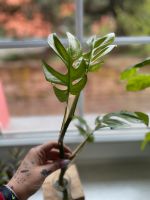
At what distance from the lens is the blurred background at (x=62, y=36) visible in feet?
4.52

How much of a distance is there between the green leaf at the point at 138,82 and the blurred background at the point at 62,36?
1.22 ft

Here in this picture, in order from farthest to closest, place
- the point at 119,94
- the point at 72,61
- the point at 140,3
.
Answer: the point at 119,94 < the point at 140,3 < the point at 72,61

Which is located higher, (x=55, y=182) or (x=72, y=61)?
(x=72, y=61)

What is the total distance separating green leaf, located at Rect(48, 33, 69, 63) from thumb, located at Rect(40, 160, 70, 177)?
28 centimetres

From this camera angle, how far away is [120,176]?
1097 mm

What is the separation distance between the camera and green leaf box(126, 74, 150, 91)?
0.83 m

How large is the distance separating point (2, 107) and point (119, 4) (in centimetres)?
60

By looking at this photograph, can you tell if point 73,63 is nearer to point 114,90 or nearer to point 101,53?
point 101,53

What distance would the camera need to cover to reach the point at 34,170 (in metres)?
0.80

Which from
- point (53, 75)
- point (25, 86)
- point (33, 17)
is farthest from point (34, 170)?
point (25, 86)

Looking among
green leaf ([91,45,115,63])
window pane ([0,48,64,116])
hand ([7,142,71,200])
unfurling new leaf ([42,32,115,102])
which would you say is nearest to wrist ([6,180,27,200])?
hand ([7,142,71,200])

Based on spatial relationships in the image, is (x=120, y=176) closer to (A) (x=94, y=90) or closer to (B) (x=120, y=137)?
(B) (x=120, y=137)

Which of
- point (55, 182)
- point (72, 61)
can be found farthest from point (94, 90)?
point (72, 61)

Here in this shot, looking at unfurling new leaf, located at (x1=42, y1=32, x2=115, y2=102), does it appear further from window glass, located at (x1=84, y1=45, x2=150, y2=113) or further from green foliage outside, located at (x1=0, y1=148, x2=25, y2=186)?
window glass, located at (x1=84, y1=45, x2=150, y2=113)
